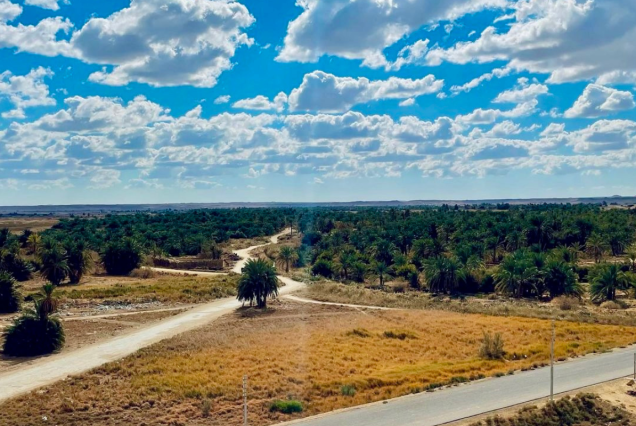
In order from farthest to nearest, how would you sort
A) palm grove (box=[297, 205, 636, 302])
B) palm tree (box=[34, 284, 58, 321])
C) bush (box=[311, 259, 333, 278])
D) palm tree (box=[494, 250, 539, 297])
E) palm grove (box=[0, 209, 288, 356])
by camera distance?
bush (box=[311, 259, 333, 278]), palm tree (box=[494, 250, 539, 297]), palm grove (box=[297, 205, 636, 302]), palm tree (box=[34, 284, 58, 321]), palm grove (box=[0, 209, 288, 356])

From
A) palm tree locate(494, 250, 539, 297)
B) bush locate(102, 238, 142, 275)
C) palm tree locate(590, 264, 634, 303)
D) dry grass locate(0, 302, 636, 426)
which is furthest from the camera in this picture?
bush locate(102, 238, 142, 275)

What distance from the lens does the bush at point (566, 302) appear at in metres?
58.6

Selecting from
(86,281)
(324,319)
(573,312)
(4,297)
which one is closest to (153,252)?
(86,281)

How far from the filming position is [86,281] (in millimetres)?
76125

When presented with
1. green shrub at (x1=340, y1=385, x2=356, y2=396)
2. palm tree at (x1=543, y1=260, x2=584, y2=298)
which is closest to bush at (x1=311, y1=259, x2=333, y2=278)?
palm tree at (x1=543, y1=260, x2=584, y2=298)

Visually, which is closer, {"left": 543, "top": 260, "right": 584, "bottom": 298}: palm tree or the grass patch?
the grass patch

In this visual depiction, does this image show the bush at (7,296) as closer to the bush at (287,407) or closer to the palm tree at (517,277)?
the bush at (287,407)

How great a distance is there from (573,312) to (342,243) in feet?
196

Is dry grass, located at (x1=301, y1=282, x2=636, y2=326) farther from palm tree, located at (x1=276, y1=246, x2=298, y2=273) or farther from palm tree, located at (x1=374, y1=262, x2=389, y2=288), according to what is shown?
palm tree, located at (x1=276, y1=246, x2=298, y2=273)

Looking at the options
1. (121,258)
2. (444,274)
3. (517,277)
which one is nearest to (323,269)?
(444,274)

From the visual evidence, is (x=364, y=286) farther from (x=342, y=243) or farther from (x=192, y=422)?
(x=192, y=422)

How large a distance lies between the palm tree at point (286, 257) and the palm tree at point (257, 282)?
34226 millimetres

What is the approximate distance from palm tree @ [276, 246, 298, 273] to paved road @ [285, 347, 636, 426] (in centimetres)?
6369

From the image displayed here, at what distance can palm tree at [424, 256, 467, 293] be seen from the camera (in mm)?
72688
